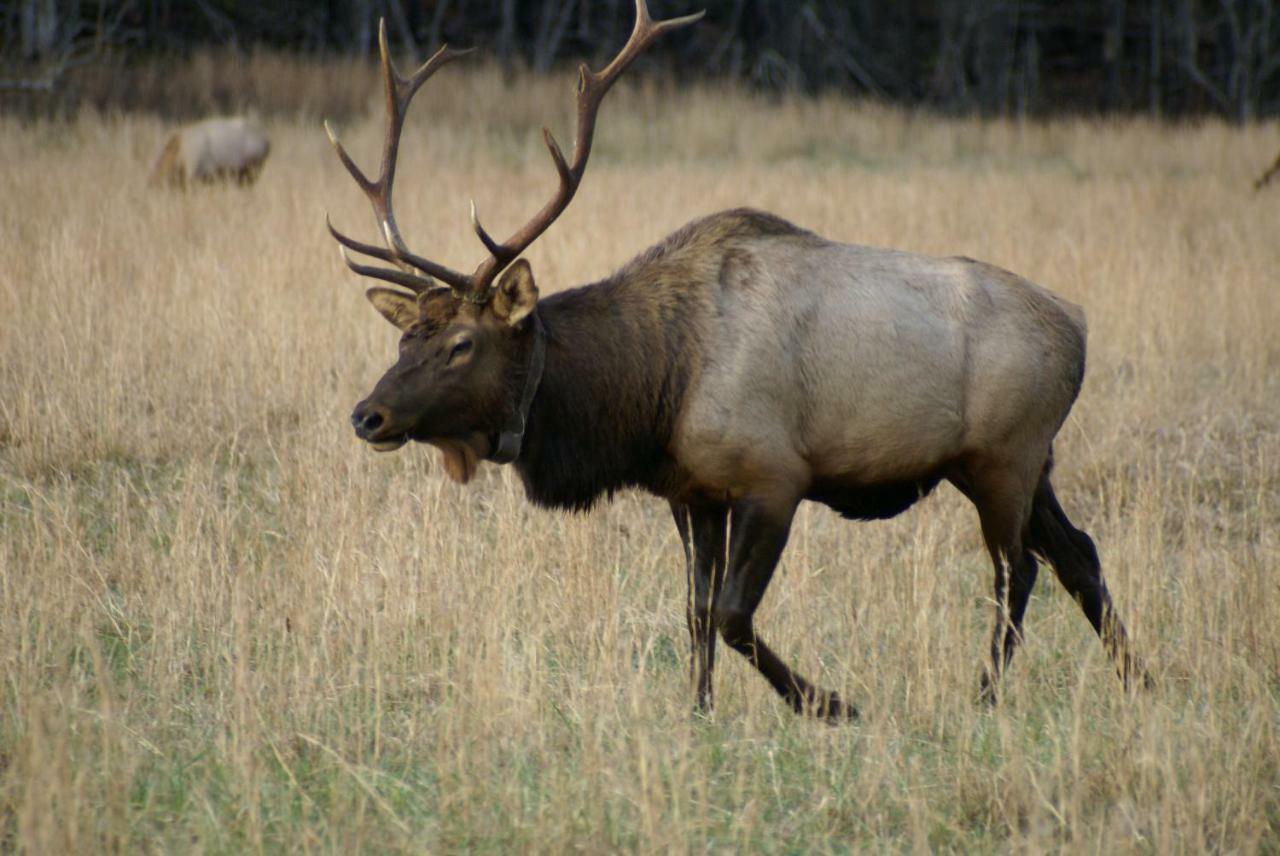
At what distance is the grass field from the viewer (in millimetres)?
3928

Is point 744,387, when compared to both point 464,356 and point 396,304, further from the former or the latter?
point 396,304

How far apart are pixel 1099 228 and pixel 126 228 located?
749 cm

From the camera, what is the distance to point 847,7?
101 ft

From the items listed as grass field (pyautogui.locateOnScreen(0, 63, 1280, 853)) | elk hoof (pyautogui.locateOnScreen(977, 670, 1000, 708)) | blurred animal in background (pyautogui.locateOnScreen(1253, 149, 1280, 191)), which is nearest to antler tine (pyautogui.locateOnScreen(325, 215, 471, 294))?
grass field (pyautogui.locateOnScreen(0, 63, 1280, 853))

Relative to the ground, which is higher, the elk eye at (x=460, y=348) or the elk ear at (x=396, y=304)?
the elk ear at (x=396, y=304)

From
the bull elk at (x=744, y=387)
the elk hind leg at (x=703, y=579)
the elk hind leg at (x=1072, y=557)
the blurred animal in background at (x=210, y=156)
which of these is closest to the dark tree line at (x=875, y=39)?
the blurred animal in background at (x=210, y=156)

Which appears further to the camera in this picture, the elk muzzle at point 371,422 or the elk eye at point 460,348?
the elk eye at point 460,348

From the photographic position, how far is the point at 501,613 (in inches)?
202

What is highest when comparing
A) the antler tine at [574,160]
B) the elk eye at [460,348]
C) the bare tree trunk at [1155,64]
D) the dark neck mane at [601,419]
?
the antler tine at [574,160]

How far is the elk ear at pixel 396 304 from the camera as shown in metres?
4.85

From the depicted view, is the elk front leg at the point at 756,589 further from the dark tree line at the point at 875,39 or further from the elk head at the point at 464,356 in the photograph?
the dark tree line at the point at 875,39

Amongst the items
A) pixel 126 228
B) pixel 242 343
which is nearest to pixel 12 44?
pixel 126 228

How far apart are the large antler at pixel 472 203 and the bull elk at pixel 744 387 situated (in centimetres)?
1

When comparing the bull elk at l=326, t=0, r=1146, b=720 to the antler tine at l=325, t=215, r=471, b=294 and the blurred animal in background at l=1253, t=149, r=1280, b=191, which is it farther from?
the blurred animal in background at l=1253, t=149, r=1280, b=191
